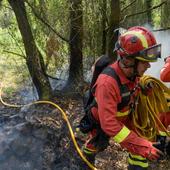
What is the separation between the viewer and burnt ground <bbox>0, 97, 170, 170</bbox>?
4254 millimetres

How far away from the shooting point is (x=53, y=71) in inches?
264

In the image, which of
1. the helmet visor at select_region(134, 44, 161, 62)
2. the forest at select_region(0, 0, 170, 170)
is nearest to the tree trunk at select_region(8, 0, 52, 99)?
the forest at select_region(0, 0, 170, 170)

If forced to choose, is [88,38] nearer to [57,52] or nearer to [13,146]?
[57,52]

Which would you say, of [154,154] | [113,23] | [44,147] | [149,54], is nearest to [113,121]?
[154,154]

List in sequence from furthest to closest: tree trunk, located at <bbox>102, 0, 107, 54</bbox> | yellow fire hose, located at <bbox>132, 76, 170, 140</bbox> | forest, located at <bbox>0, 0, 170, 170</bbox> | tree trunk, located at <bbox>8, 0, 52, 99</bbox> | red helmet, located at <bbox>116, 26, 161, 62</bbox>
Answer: tree trunk, located at <bbox>102, 0, 107, 54</bbox>, tree trunk, located at <bbox>8, 0, 52, 99</bbox>, forest, located at <bbox>0, 0, 170, 170</bbox>, yellow fire hose, located at <bbox>132, 76, 170, 140</bbox>, red helmet, located at <bbox>116, 26, 161, 62</bbox>

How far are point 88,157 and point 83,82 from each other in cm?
273

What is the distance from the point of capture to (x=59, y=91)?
21.4 feet

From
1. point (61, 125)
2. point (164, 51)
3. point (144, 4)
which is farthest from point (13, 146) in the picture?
point (144, 4)

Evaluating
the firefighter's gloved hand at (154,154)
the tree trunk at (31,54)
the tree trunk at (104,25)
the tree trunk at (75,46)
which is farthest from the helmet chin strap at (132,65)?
the tree trunk at (104,25)

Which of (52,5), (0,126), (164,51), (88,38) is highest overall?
(52,5)

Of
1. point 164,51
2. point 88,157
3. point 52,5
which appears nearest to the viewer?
point 88,157

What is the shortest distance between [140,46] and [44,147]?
7.12 ft

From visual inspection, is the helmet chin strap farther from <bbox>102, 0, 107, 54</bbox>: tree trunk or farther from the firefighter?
<bbox>102, 0, 107, 54</bbox>: tree trunk

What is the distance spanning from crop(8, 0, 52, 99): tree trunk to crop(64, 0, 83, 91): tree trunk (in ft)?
1.94
